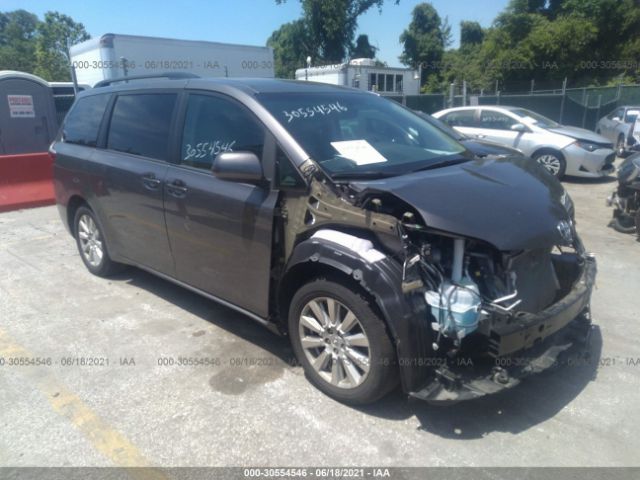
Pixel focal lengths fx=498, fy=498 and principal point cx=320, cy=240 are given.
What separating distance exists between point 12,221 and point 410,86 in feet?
77.5

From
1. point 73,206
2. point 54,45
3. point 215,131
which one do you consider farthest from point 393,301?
point 54,45

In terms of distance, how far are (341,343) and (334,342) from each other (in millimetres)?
52

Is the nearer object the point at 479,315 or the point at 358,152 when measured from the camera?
the point at 479,315

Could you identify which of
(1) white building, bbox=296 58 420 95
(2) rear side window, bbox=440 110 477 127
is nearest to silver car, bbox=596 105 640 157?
(2) rear side window, bbox=440 110 477 127

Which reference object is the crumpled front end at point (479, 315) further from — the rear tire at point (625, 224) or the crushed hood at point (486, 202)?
the rear tire at point (625, 224)

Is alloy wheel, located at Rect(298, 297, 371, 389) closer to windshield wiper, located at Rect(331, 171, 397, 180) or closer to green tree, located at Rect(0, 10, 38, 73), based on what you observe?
windshield wiper, located at Rect(331, 171, 397, 180)

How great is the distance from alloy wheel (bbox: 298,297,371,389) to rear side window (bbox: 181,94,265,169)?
1085 mm

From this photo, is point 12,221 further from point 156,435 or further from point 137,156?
point 156,435

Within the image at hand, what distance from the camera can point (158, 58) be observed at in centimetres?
1317

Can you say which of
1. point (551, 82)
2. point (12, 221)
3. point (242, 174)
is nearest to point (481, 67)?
point (551, 82)

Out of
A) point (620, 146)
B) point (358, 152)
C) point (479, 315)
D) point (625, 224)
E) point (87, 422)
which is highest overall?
point (358, 152)

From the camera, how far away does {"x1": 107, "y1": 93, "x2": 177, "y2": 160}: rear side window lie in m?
3.92

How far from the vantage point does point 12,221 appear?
7.82 m

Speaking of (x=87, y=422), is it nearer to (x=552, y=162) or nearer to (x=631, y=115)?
(x=552, y=162)
